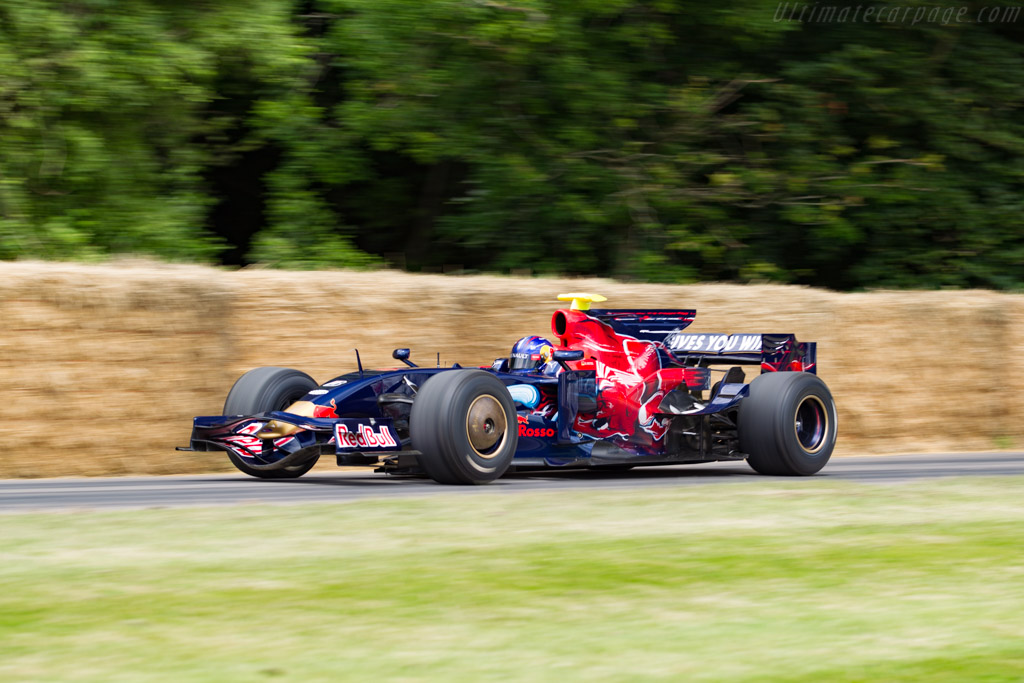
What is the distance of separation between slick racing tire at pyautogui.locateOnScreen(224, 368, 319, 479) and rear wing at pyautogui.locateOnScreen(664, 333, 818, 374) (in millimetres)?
3369

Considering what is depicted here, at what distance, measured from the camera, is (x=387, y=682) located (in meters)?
4.21

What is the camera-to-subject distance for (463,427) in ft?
31.4

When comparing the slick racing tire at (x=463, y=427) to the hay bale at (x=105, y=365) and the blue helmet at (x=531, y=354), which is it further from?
the hay bale at (x=105, y=365)

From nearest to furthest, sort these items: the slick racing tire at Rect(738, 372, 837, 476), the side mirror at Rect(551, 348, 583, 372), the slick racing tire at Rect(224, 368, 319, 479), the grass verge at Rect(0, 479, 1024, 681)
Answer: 1. the grass verge at Rect(0, 479, 1024, 681)
2. the slick racing tire at Rect(224, 368, 319, 479)
3. the side mirror at Rect(551, 348, 583, 372)
4. the slick racing tire at Rect(738, 372, 837, 476)

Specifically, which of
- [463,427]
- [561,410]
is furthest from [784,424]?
[463,427]

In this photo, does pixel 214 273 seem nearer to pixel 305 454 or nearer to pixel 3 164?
pixel 305 454

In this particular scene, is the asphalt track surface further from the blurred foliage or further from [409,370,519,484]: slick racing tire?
the blurred foliage

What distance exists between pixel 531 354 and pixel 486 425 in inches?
58.4

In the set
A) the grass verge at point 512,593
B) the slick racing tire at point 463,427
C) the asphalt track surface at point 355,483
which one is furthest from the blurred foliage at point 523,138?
the grass verge at point 512,593

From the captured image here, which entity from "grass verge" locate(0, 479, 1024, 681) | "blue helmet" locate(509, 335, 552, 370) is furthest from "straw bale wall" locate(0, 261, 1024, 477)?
"grass verge" locate(0, 479, 1024, 681)

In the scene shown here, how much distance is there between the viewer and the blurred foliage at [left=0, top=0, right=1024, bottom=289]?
16188 mm

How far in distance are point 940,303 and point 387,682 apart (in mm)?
12839

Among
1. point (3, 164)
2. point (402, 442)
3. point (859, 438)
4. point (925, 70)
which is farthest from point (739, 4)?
point (402, 442)

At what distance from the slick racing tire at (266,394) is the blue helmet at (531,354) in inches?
67.7
